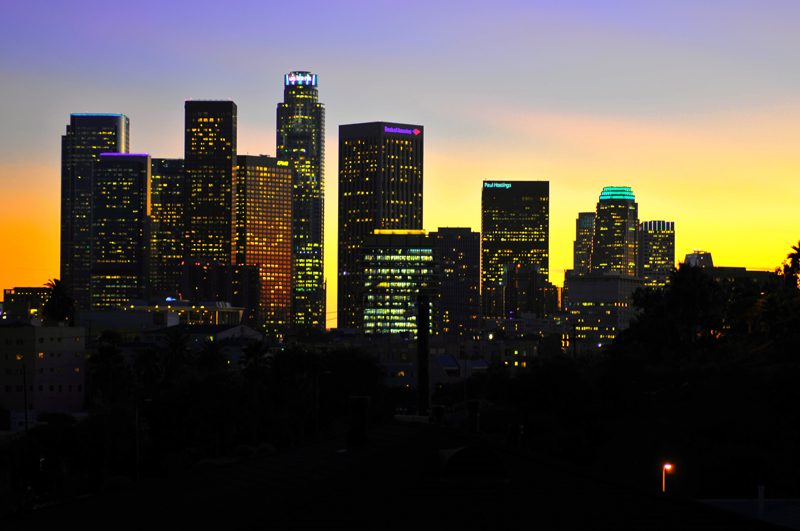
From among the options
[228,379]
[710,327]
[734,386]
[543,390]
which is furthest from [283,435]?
[710,327]

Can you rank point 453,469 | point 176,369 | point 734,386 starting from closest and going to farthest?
point 453,469, point 734,386, point 176,369

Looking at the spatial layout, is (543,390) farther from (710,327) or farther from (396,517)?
(396,517)

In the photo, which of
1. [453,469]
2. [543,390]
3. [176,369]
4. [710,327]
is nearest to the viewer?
[453,469]

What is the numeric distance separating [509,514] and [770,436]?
56.7m

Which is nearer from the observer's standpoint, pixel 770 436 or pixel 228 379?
pixel 770 436

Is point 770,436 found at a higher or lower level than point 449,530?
lower

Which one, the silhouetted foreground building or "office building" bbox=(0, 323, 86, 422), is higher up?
the silhouetted foreground building

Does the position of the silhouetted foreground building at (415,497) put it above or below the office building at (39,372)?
above

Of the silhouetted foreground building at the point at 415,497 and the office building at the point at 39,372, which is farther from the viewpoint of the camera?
the office building at the point at 39,372

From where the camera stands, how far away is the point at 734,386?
312 feet

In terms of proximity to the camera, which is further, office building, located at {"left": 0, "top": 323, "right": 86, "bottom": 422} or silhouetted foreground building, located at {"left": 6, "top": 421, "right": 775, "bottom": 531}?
office building, located at {"left": 0, "top": 323, "right": 86, "bottom": 422}

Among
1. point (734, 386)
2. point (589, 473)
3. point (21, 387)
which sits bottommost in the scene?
point (21, 387)

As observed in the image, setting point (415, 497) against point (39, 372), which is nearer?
point (415, 497)

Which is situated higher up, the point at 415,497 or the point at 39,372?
the point at 415,497
